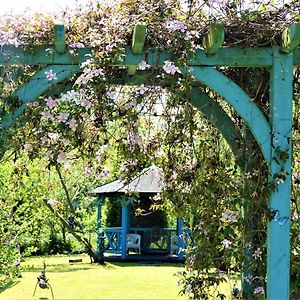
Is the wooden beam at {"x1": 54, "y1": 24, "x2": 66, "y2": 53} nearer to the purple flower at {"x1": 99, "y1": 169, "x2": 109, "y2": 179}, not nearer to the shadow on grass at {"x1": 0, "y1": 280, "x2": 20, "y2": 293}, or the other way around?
the purple flower at {"x1": 99, "y1": 169, "x2": 109, "y2": 179}

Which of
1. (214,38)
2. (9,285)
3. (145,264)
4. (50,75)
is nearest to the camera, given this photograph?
(214,38)

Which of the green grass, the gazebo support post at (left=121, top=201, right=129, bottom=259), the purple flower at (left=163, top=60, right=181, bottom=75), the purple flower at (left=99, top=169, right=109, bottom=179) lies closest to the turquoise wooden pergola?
the purple flower at (left=163, top=60, right=181, bottom=75)

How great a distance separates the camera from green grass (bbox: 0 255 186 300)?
9.08 m

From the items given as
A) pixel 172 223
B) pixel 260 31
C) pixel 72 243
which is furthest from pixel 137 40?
pixel 72 243

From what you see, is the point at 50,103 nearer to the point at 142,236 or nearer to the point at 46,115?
the point at 46,115

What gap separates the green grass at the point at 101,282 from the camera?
9.08 m

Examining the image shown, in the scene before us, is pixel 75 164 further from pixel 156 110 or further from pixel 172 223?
pixel 172 223

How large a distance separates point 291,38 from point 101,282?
Result: 7998 millimetres

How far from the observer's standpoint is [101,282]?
35.2ft

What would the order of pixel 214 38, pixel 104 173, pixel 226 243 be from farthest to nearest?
1. pixel 104 173
2. pixel 226 243
3. pixel 214 38

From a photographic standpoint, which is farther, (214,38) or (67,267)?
(67,267)

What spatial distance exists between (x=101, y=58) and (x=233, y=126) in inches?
55.0

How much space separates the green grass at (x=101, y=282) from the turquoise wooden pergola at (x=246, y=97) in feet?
17.1

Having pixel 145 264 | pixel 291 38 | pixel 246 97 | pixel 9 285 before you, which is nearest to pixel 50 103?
pixel 246 97
